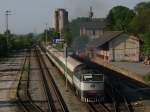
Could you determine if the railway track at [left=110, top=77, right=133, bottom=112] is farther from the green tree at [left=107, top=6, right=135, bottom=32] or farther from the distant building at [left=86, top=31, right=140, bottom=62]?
the green tree at [left=107, top=6, right=135, bottom=32]

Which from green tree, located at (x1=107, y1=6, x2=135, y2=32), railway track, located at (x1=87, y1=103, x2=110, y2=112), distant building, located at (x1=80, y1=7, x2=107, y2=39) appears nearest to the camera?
railway track, located at (x1=87, y1=103, x2=110, y2=112)

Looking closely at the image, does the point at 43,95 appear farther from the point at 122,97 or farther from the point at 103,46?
the point at 103,46

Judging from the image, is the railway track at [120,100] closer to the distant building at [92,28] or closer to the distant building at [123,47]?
the distant building at [123,47]

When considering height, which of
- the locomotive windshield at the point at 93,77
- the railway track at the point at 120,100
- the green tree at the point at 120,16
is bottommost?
the railway track at the point at 120,100

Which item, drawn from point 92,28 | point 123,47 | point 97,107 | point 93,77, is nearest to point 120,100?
point 93,77

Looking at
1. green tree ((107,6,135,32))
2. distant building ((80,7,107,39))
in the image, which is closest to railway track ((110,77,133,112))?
green tree ((107,6,135,32))

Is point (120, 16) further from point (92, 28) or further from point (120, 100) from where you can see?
point (120, 100)

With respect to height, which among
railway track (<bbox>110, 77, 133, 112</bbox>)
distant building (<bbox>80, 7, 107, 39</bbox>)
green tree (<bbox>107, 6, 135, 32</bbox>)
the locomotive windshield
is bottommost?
railway track (<bbox>110, 77, 133, 112</bbox>)

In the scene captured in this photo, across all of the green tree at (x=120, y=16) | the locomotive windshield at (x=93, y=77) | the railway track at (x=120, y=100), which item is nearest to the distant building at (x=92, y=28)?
the green tree at (x=120, y=16)

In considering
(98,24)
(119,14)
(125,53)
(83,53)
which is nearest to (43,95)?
(125,53)

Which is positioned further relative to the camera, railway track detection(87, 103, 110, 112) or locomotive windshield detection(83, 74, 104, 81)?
locomotive windshield detection(83, 74, 104, 81)

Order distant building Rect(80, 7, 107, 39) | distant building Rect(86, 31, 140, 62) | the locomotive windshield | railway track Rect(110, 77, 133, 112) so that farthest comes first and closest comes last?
1. distant building Rect(80, 7, 107, 39)
2. distant building Rect(86, 31, 140, 62)
3. the locomotive windshield
4. railway track Rect(110, 77, 133, 112)

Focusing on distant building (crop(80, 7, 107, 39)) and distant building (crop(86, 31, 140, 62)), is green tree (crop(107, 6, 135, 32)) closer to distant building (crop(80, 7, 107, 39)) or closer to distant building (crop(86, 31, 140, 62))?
distant building (crop(80, 7, 107, 39))

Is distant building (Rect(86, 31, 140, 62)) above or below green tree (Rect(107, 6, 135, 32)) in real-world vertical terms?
below
